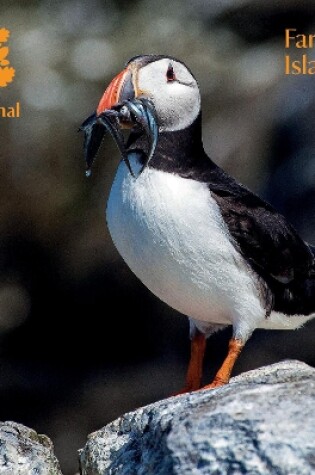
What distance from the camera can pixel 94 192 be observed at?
9.12 meters

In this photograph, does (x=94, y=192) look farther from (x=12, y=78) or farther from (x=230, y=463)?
(x=230, y=463)

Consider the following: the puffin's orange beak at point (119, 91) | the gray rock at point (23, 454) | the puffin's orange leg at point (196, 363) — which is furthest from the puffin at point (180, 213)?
the gray rock at point (23, 454)

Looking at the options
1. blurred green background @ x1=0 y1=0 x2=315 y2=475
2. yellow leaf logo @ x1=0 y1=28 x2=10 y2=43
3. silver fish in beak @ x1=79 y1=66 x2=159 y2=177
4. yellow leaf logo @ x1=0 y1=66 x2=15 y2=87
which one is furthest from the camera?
yellow leaf logo @ x1=0 y1=28 x2=10 y2=43

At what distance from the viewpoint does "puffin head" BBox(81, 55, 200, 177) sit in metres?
4.82

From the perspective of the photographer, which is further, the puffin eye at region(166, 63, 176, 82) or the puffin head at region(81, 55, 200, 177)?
the puffin eye at region(166, 63, 176, 82)

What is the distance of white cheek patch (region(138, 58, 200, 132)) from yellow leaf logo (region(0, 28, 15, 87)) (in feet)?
14.3

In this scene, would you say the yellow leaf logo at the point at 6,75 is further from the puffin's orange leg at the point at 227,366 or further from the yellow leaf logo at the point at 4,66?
the puffin's orange leg at the point at 227,366

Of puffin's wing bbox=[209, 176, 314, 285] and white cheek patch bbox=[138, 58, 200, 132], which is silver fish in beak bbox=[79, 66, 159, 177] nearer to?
white cheek patch bbox=[138, 58, 200, 132]

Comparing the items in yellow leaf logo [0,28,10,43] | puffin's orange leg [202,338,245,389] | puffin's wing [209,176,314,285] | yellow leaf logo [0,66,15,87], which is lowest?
puffin's orange leg [202,338,245,389]

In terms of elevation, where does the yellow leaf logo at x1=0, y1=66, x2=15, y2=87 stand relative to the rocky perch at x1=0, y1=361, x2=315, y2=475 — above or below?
above

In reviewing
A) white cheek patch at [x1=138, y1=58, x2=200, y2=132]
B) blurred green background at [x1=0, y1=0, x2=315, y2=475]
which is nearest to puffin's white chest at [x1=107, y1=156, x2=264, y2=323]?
white cheek patch at [x1=138, y1=58, x2=200, y2=132]

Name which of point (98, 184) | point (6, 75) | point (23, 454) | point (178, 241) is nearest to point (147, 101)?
point (178, 241)

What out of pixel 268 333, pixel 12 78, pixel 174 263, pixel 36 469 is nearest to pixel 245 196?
pixel 174 263

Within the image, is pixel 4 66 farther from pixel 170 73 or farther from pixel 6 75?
pixel 170 73
